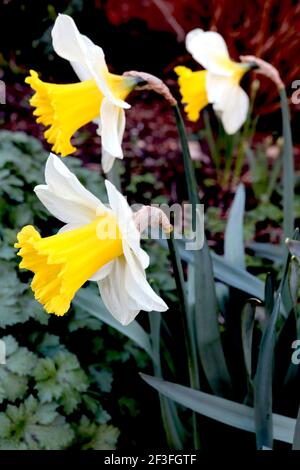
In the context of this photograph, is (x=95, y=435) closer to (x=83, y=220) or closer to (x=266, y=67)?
(x=83, y=220)

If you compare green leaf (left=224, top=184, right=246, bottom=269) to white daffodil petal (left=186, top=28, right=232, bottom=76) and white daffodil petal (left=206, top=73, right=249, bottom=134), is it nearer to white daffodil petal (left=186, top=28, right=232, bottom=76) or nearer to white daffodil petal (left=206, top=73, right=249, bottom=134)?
white daffodil petal (left=206, top=73, right=249, bottom=134)

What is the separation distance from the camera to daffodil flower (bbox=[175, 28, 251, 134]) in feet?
4.79

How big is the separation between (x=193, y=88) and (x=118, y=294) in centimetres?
70

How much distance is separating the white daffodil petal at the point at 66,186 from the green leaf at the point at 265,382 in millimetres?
383

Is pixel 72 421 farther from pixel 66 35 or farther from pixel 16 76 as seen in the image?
pixel 16 76

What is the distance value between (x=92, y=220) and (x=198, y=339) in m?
0.43

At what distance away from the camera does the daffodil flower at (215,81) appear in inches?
57.4

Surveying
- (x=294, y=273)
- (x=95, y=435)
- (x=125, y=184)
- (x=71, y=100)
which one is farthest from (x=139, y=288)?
(x=125, y=184)

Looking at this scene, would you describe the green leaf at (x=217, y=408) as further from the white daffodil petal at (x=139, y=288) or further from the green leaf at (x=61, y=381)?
the white daffodil petal at (x=139, y=288)

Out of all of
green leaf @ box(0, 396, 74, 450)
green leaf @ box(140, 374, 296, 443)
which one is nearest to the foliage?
green leaf @ box(0, 396, 74, 450)

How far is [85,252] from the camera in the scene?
994 mm

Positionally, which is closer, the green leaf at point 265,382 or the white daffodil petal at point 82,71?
the green leaf at point 265,382

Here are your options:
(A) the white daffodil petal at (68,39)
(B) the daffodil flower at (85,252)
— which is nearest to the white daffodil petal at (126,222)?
(B) the daffodil flower at (85,252)
